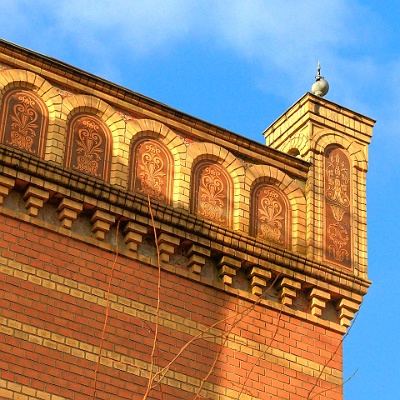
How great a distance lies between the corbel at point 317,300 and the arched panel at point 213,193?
1.43 m

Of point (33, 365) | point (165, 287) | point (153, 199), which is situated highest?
point (153, 199)

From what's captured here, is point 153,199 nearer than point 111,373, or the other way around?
point 111,373

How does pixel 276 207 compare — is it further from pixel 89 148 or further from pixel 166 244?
pixel 89 148

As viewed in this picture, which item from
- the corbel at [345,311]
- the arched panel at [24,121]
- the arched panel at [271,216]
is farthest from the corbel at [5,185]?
the corbel at [345,311]

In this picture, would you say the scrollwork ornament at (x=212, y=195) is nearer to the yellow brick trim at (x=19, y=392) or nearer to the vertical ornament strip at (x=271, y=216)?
the vertical ornament strip at (x=271, y=216)

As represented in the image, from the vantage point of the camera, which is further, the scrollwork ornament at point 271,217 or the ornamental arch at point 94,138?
the scrollwork ornament at point 271,217

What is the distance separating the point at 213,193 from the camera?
1888 cm

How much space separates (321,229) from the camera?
19359 mm

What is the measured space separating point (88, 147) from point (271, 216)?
2782mm

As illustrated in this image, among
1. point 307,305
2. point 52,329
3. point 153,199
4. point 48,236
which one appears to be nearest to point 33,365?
point 52,329

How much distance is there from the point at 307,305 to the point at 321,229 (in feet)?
3.88

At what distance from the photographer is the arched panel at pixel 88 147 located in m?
17.9

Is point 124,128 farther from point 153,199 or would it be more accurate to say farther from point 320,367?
point 320,367

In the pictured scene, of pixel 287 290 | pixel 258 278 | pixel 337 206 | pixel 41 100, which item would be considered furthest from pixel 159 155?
pixel 337 206
